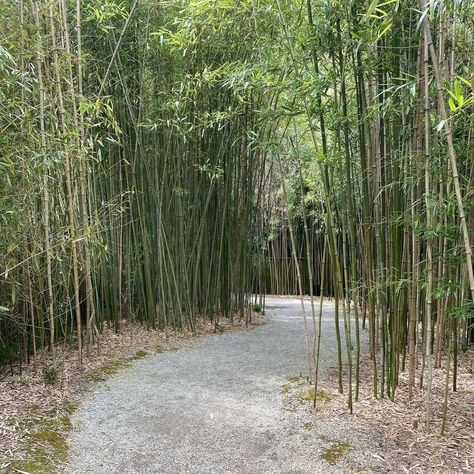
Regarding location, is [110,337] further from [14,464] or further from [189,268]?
[14,464]

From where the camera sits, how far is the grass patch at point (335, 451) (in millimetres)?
1915

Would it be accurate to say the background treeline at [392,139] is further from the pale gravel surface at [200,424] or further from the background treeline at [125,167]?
the pale gravel surface at [200,424]

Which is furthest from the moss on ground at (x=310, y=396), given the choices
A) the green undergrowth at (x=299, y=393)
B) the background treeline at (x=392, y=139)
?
the background treeline at (x=392, y=139)

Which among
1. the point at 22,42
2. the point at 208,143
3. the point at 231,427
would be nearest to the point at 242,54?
the point at 208,143

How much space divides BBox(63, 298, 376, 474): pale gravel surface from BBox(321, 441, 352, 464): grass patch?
0.03m

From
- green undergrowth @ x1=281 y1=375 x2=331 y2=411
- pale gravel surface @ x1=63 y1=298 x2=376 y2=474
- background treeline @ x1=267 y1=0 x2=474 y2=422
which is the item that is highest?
background treeline @ x1=267 y1=0 x2=474 y2=422

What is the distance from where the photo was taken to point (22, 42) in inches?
91.0

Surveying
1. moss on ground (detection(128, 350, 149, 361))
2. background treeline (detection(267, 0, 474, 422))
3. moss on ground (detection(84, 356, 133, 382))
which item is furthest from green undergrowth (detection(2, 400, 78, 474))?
background treeline (detection(267, 0, 474, 422))

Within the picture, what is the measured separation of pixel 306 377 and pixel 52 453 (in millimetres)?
Result: 1711

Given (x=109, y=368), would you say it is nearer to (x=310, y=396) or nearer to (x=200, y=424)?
(x=200, y=424)

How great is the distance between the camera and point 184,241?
4438 mm

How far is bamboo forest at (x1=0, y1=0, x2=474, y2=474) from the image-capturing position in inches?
77.3

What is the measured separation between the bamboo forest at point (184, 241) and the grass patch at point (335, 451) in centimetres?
1

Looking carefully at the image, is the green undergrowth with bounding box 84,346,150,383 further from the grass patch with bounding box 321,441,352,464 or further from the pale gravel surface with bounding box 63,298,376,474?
the grass patch with bounding box 321,441,352,464
